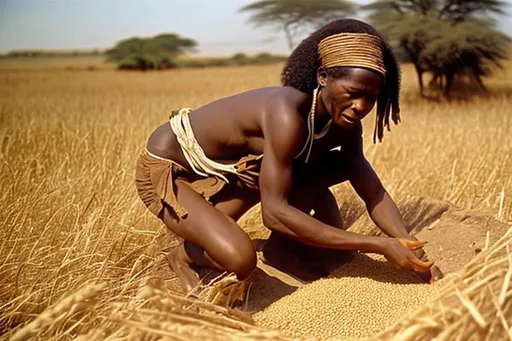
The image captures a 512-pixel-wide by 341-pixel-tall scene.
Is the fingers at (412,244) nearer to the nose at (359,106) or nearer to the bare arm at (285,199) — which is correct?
the bare arm at (285,199)

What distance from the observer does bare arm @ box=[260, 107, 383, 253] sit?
7.22ft

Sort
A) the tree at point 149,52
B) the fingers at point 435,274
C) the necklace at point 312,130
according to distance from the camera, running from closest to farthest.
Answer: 1. the fingers at point 435,274
2. the necklace at point 312,130
3. the tree at point 149,52

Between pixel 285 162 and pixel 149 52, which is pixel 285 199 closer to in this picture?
pixel 285 162

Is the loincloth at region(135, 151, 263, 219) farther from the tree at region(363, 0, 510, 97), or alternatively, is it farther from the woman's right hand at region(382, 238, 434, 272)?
the tree at region(363, 0, 510, 97)

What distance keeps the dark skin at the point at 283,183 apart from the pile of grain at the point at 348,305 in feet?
0.38

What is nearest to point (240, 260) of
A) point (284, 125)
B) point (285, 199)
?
point (285, 199)

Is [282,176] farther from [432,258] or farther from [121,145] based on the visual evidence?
[121,145]

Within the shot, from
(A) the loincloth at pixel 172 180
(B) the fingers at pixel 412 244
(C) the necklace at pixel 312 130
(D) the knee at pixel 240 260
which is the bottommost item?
(D) the knee at pixel 240 260

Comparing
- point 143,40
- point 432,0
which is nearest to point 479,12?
point 432,0

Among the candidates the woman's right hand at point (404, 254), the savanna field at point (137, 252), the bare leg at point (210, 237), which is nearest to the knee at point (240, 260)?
the bare leg at point (210, 237)

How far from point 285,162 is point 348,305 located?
23.0 inches

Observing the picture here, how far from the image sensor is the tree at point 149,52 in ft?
111

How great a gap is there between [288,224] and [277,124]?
389mm

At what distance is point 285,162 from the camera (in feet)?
7.36
